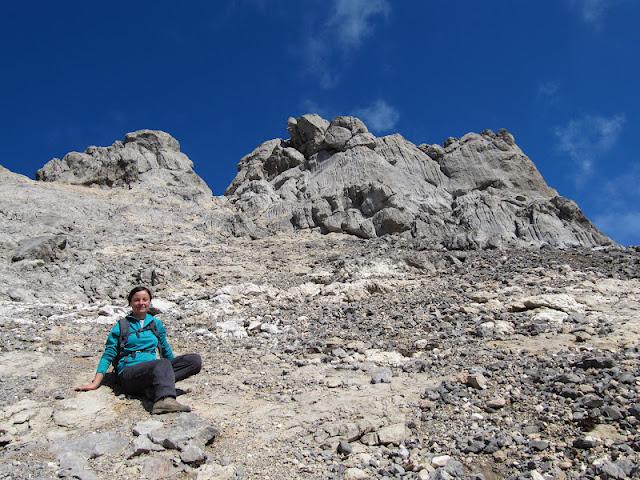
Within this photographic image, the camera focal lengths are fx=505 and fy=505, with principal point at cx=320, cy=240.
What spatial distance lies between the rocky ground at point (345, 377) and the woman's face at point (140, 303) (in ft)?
4.22

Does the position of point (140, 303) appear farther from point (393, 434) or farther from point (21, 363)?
point (393, 434)

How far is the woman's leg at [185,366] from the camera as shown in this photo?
27.5ft

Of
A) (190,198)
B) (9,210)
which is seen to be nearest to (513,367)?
(9,210)

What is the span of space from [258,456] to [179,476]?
3.14ft

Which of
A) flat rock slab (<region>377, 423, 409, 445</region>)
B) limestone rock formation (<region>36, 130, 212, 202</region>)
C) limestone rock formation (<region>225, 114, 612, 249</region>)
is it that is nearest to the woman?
flat rock slab (<region>377, 423, 409, 445</region>)

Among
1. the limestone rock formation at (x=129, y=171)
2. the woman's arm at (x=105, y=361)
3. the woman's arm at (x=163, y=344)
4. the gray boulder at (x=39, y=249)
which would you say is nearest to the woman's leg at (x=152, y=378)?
the woman's arm at (x=105, y=361)

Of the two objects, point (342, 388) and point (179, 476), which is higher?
point (342, 388)

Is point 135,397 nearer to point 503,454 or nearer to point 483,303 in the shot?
point 503,454

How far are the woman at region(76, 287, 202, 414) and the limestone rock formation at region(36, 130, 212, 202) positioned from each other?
87.1 feet

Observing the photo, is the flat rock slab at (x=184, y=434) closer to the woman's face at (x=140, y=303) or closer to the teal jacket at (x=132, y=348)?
the teal jacket at (x=132, y=348)

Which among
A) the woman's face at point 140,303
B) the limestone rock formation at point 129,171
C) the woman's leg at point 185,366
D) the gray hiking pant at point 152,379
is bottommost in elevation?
the gray hiking pant at point 152,379

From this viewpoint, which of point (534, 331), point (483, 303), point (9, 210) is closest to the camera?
point (534, 331)

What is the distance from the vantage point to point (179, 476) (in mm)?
5645

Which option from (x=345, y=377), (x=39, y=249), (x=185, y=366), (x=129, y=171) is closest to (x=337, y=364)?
(x=345, y=377)
